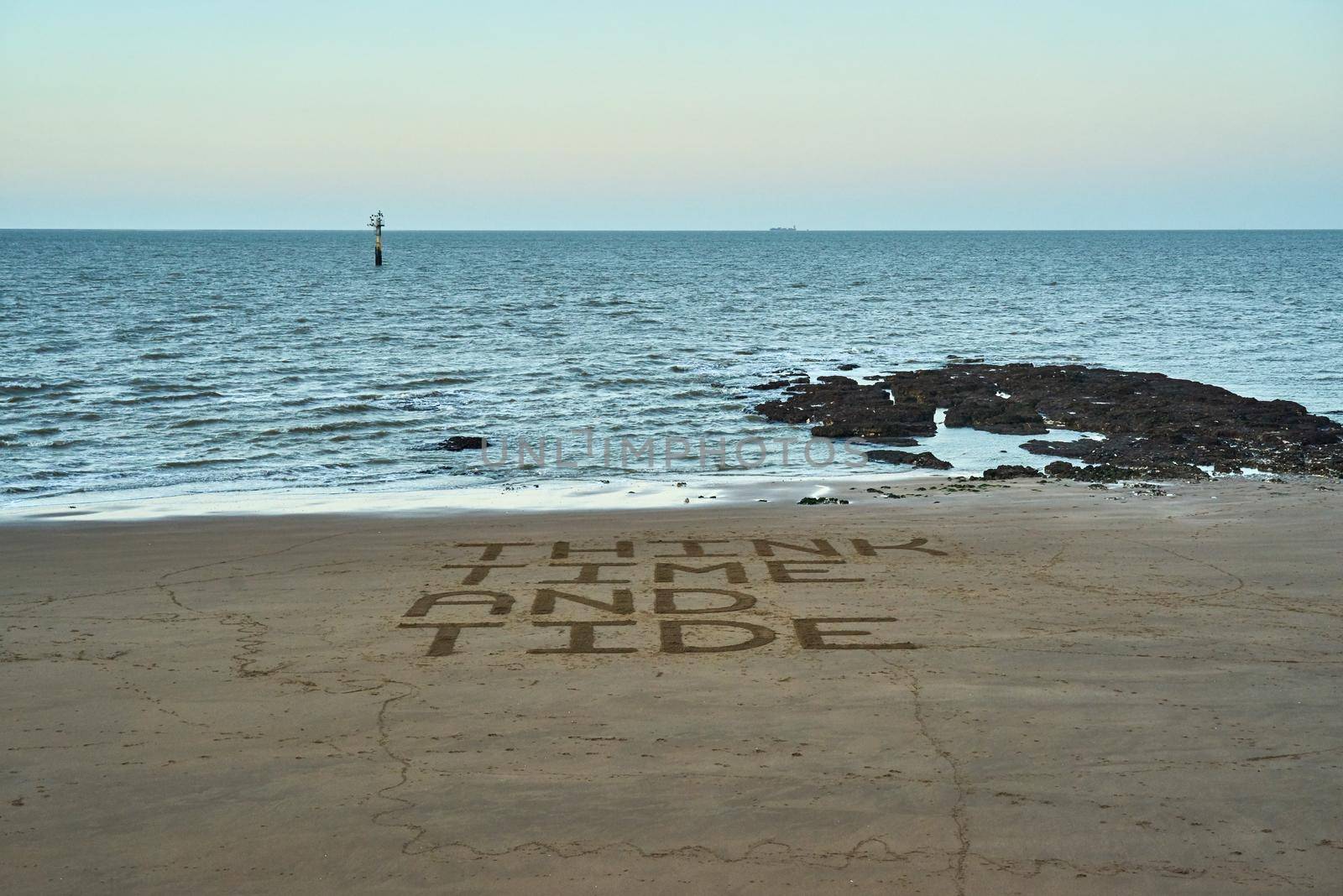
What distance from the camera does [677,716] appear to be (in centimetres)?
704

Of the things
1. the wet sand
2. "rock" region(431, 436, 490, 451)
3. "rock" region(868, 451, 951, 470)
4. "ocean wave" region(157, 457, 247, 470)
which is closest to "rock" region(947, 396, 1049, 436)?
"rock" region(868, 451, 951, 470)

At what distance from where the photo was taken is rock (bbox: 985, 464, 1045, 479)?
52.7 feet

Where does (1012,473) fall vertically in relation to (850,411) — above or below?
below

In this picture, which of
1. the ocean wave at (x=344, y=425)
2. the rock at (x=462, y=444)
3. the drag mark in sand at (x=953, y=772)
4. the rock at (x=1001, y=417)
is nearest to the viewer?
the drag mark in sand at (x=953, y=772)

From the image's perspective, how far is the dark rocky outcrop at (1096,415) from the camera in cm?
1725

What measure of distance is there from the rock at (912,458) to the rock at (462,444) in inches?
252

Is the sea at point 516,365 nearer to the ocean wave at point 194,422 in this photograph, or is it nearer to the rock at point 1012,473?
the ocean wave at point 194,422

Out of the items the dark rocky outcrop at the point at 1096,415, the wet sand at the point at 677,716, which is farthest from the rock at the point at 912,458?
the wet sand at the point at 677,716

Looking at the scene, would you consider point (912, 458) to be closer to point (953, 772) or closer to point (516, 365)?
point (953, 772)

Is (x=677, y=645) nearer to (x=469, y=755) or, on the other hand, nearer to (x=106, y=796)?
(x=469, y=755)

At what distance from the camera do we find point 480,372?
101ft

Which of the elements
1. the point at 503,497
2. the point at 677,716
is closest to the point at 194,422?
the point at 503,497

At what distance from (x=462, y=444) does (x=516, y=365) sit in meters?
13.2

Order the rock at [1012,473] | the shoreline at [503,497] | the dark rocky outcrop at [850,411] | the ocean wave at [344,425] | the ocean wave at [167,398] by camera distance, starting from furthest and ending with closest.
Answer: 1. the ocean wave at [167,398]
2. the ocean wave at [344,425]
3. the dark rocky outcrop at [850,411]
4. the rock at [1012,473]
5. the shoreline at [503,497]
